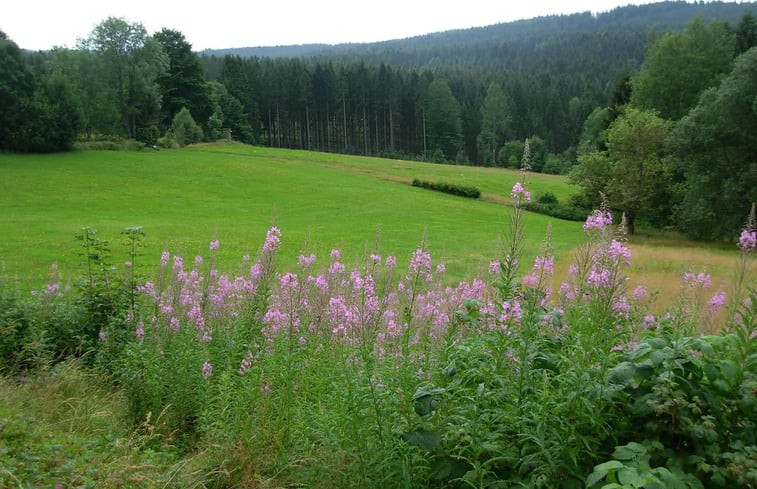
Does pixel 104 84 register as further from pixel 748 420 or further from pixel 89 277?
pixel 748 420

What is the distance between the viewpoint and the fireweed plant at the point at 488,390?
123 inches

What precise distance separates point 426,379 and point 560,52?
8314 inches

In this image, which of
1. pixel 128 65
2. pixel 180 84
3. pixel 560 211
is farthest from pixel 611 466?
pixel 180 84

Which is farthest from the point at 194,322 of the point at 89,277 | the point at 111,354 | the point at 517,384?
the point at 517,384

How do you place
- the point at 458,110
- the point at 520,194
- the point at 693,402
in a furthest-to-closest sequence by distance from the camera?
the point at 458,110, the point at 520,194, the point at 693,402

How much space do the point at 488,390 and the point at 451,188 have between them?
48122 millimetres

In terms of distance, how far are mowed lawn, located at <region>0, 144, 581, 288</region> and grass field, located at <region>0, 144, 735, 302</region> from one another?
9cm

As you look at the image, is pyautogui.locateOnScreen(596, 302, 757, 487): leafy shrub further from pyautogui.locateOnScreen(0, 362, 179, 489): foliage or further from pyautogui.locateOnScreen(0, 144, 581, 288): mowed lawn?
pyautogui.locateOnScreen(0, 144, 581, 288): mowed lawn

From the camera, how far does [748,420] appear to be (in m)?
3.25

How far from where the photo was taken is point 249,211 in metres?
35.2

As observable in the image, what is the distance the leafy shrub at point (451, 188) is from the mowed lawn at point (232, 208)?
1.55 metres

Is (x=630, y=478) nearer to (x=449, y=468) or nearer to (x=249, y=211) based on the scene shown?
(x=449, y=468)

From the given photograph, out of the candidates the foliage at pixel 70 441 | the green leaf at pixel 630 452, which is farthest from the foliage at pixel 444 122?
the green leaf at pixel 630 452

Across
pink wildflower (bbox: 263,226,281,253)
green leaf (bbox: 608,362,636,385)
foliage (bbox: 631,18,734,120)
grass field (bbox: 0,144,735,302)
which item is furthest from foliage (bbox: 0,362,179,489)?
Result: foliage (bbox: 631,18,734,120)
